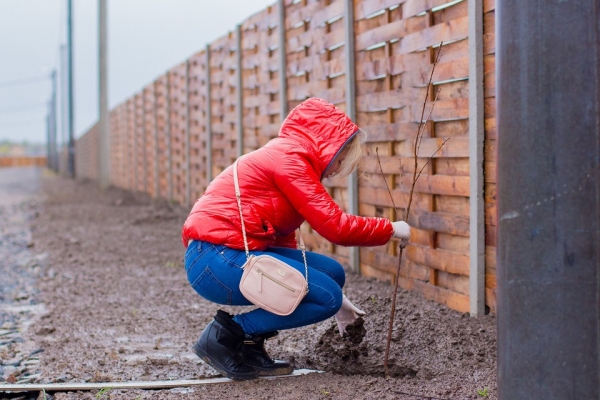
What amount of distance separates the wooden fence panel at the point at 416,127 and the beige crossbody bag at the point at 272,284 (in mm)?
881

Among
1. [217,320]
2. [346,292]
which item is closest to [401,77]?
[346,292]

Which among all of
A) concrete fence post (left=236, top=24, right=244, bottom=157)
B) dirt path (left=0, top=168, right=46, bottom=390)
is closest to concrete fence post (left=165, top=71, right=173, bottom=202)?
dirt path (left=0, top=168, right=46, bottom=390)

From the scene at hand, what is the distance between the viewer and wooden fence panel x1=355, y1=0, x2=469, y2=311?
4.41 m

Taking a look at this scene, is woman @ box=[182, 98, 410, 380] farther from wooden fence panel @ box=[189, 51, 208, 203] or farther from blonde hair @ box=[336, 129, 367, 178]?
wooden fence panel @ box=[189, 51, 208, 203]

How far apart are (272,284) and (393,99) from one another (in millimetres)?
2244

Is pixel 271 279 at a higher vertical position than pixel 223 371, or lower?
higher

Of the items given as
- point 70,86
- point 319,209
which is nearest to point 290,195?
point 319,209

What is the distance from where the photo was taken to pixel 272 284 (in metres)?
3.31

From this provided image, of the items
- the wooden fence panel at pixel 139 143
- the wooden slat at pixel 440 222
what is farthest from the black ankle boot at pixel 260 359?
the wooden fence panel at pixel 139 143

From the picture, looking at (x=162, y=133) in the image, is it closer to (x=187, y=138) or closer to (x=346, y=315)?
(x=187, y=138)

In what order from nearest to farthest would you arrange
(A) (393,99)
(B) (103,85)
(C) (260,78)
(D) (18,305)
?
(A) (393,99)
(D) (18,305)
(C) (260,78)
(B) (103,85)

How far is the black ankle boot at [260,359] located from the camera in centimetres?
364

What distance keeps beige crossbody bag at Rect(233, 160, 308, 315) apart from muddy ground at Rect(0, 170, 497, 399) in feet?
1.30

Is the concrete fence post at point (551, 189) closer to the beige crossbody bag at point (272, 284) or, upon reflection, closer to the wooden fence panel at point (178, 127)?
the beige crossbody bag at point (272, 284)
